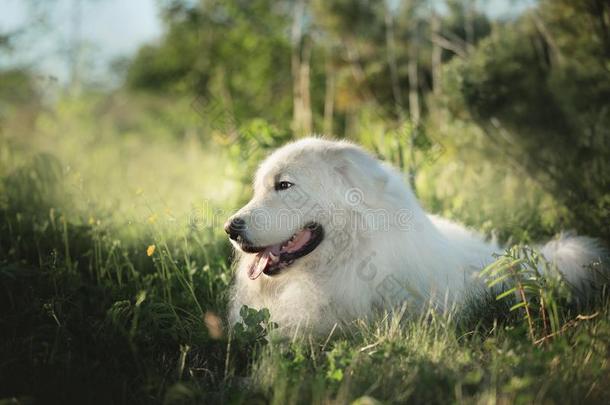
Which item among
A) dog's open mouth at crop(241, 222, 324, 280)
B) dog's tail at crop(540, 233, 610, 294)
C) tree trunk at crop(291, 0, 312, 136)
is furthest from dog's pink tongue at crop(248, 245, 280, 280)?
tree trunk at crop(291, 0, 312, 136)

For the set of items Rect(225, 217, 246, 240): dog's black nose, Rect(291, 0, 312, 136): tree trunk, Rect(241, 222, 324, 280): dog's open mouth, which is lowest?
Rect(241, 222, 324, 280): dog's open mouth

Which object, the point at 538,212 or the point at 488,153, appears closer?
the point at 538,212

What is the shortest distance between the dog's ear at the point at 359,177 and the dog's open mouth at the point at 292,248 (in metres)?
0.25

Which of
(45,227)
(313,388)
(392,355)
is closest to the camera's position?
(313,388)

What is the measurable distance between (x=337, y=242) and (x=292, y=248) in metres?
0.24

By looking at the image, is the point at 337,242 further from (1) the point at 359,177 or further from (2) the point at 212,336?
(2) the point at 212,336

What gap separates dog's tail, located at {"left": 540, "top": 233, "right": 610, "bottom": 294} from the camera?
311 centimetres

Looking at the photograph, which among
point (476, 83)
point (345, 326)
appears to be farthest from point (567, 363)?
point (476, 83)

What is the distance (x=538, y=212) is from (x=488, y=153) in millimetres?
913

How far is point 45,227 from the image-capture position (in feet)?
12.3

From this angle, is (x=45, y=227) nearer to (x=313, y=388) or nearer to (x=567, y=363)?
(x=313, y=388)

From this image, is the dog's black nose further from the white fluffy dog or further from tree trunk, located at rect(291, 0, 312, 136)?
tree trunk, located at rect(291, 0, 312, 136)

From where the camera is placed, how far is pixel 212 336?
105 inches

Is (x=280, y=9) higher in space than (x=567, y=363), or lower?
higher
